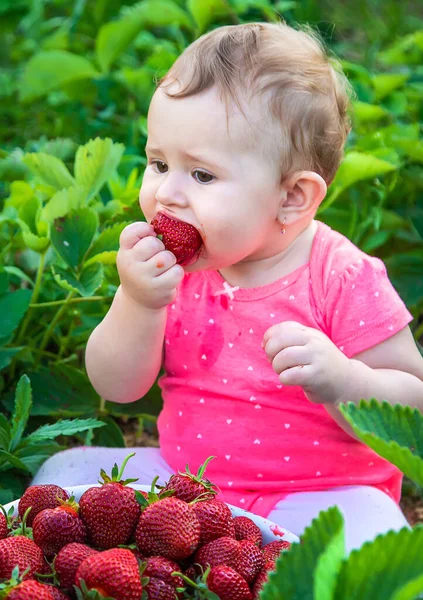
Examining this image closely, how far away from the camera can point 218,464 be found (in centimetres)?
175

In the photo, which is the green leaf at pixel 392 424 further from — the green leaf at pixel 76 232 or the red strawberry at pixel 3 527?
the green leaf at pixel 76 232

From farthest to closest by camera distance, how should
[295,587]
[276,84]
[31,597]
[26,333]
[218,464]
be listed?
[26,333]
[218,464]
[276,84]
[31,597]
[295,587]

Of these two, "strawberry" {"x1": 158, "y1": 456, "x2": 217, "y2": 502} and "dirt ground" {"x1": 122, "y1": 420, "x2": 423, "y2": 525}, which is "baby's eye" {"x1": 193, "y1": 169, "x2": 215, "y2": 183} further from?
"dirt ground" {"x1": 122, "y1": 420, "x2": 423, "y2": 525}

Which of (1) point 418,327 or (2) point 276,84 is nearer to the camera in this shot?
(2) point 276,84

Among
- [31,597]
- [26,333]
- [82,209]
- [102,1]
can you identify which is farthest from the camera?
[102,1]

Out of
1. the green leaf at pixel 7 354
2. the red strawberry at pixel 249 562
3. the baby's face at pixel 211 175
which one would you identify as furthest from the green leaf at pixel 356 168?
the red strawberry at pixel 249 562

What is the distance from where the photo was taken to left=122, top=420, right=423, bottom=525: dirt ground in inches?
85.7

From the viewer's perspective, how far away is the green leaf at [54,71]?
3.02m

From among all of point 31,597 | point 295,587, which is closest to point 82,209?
point 31,597

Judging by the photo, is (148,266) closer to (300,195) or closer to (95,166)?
(300,195)

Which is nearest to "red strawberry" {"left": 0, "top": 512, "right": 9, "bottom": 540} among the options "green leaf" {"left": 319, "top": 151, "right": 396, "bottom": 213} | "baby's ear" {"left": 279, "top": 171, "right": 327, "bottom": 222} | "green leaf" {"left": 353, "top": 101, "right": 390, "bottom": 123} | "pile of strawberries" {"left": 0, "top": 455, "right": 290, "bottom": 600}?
"pile of strawberries" {"left": 0, "top": 455, "right": 290, "bottom": 600}

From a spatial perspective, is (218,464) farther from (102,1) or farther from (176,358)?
(102,1)

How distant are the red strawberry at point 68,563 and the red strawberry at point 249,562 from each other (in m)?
0.21

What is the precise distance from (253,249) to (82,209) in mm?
445
